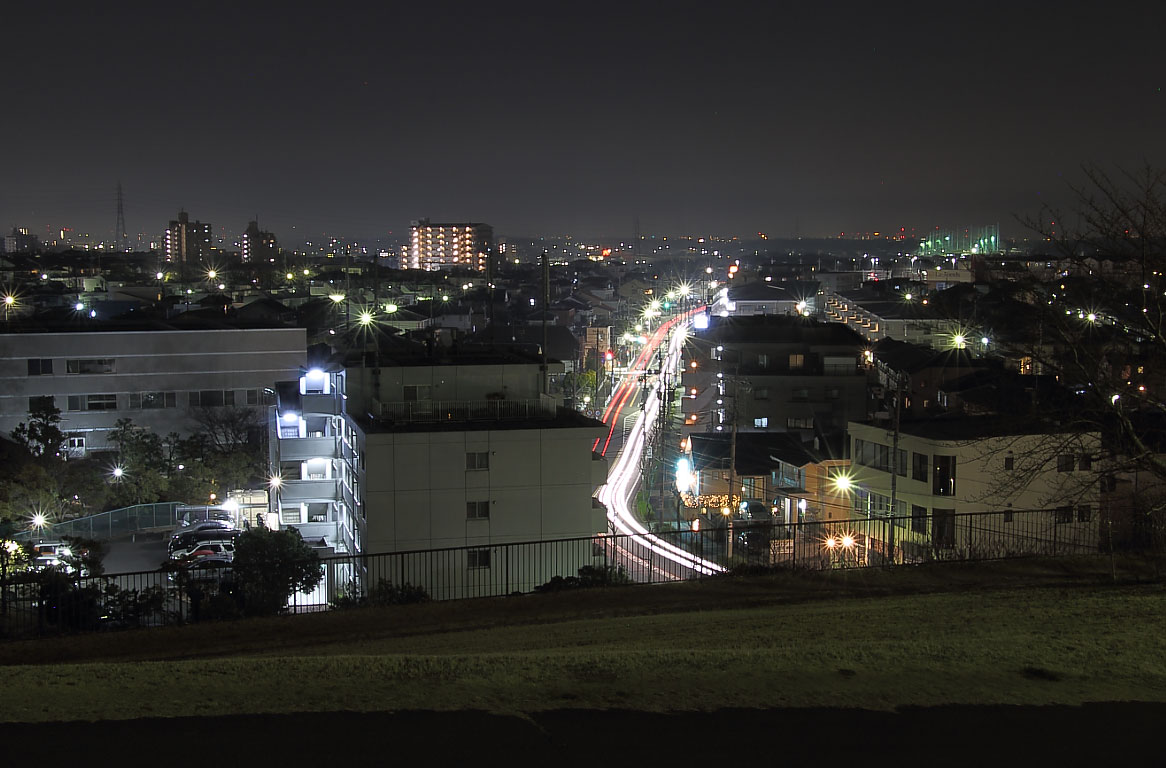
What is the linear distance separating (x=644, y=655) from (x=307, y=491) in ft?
43.3

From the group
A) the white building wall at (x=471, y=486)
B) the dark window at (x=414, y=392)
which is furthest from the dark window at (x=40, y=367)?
the white building wall at (x=471, y=486)

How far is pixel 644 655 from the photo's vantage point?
5367 mm

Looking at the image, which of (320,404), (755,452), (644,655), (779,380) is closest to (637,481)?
(755,452)

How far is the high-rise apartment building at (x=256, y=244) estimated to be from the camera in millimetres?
118750

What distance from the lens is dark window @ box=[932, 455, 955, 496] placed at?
15141 millimetres

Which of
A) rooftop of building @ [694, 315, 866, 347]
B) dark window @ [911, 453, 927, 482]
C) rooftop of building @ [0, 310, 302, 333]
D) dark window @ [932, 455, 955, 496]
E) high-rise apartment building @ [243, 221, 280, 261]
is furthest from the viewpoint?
high-rise apartment building @ [243, 221, 280, 261]

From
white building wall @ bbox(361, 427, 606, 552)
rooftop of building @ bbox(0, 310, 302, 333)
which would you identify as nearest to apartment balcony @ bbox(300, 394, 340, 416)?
white building wall @ bbox(361, 427, 606, 552)

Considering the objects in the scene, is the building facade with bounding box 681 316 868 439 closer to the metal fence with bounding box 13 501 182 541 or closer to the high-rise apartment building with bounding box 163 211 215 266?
the metal fence with bounding box 13 501 182 541

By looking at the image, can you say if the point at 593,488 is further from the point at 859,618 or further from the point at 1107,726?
the point at 1107,726

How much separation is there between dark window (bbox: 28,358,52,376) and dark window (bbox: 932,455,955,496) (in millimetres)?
20904

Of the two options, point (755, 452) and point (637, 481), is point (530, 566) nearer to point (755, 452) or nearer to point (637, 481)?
point (755, 452)

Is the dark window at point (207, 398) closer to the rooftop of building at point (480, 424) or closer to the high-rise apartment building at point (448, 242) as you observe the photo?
the rooftop of building at point (480, 424)

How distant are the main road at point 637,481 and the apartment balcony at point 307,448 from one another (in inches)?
199

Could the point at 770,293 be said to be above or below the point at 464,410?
above
